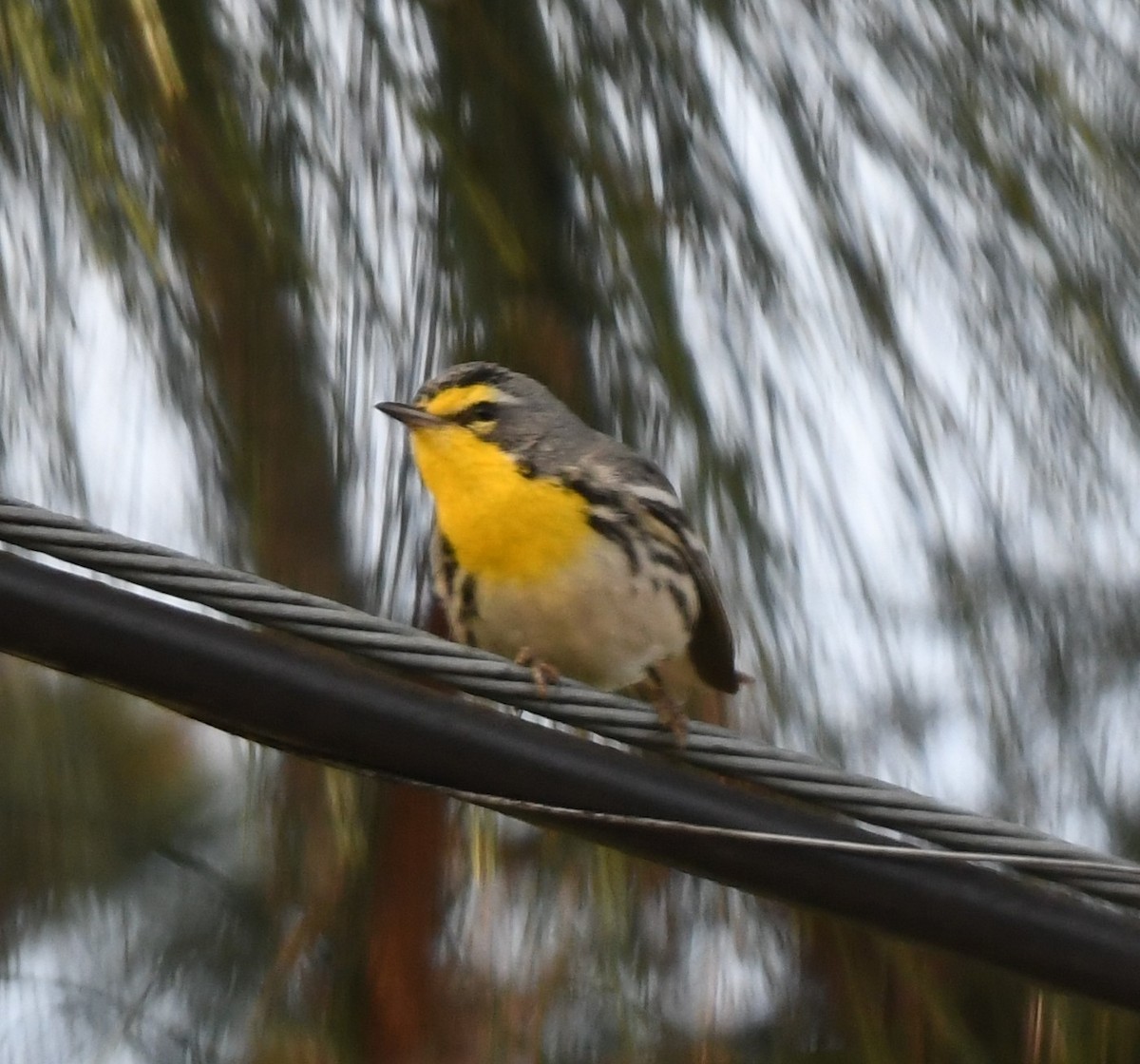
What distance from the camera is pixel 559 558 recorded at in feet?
7.80

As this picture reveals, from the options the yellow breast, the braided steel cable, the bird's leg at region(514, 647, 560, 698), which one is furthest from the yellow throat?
the braided steel cable

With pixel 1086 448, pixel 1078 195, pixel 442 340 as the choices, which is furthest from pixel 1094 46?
pixel 442 340

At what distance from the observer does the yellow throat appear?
2359 millimetres

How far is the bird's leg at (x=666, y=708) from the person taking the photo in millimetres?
1530

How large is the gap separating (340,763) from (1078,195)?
74 cm

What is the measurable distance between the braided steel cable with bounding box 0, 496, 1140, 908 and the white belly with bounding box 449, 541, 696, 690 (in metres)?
0.73

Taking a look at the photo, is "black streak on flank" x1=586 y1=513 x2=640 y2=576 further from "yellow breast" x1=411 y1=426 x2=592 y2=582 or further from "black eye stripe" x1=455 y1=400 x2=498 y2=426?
"black eye stripe" x1=455 y1=400 x2=498 y2=426

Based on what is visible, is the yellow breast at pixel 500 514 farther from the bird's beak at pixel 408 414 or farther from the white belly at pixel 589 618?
the bird's beak at pixel 408 414

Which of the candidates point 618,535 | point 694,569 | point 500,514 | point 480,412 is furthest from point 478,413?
point 694,569

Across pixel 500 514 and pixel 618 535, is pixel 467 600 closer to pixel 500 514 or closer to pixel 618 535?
pixel 500 514

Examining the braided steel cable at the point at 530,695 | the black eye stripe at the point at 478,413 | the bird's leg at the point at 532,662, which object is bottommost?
the braided steel cable at the point at 530,695

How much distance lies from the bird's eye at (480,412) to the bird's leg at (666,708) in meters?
0.38

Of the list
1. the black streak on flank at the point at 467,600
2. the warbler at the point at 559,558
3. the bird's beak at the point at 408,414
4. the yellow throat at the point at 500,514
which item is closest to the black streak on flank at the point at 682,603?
the warbler at the point at 559,558

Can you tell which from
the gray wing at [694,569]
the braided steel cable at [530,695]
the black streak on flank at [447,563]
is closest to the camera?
the braided steel cable at [530,695]
